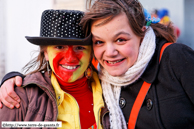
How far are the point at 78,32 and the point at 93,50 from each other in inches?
9.7

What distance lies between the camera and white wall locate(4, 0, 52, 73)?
4391 millimetres

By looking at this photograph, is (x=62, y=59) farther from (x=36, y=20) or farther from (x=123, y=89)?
(x=36, y=20)

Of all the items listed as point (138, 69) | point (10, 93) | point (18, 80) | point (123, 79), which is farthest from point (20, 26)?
point (138, 69)

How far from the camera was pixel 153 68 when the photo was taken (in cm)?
188

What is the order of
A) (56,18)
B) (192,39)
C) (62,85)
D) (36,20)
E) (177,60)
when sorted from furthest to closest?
(192,39) → (36,20) → (62,85) → (56,18) → (177,60)

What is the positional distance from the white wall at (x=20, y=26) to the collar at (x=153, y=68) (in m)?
3.11

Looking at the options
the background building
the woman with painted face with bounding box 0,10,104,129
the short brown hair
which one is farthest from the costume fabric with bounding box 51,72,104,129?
the background building

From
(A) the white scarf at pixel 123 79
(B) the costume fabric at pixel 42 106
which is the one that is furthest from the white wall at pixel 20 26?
(A) the white scarf at pixel 123 79

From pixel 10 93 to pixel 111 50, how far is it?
0.93m

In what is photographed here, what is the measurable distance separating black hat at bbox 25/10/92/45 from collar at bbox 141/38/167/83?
1.96ft

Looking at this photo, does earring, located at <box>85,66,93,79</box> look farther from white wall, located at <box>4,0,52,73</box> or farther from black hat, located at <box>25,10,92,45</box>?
white wall, located at <box>4,0,52,73</box>

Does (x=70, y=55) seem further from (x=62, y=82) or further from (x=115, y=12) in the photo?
(x=115, y=12)

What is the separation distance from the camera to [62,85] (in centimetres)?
198

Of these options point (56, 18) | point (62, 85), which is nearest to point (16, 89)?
point (62, 85)
